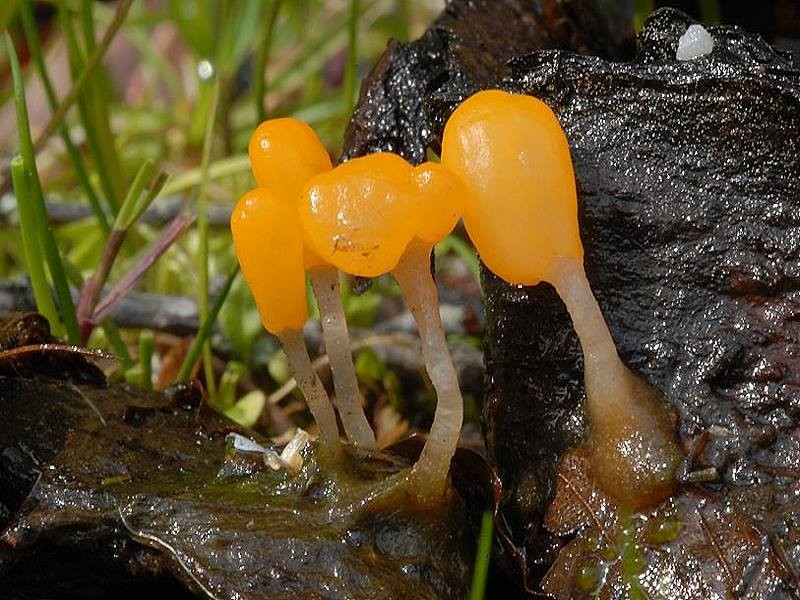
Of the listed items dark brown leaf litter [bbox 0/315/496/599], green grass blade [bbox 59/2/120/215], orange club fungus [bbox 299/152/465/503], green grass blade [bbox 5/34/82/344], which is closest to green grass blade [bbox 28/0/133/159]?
green grass blade [bbox 59/2/120/215]

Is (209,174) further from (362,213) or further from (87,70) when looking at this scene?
(362,213)

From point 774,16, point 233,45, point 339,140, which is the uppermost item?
point 774,16

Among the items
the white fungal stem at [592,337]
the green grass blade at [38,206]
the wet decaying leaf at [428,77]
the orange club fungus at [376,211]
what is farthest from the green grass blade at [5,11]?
the white fungal stem at [592,337]

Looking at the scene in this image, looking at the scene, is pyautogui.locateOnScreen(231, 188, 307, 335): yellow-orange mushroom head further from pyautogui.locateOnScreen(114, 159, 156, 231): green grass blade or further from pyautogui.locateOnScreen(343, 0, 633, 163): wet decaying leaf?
pyautogui.locateOnScreen(114, 159, 156, 231): green grass blade

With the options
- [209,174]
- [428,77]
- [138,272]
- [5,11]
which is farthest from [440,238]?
[209,174]

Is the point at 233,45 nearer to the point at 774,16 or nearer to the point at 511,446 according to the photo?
the point at 774,16

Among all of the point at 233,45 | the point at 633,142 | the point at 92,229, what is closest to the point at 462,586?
the point at 633,142
